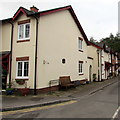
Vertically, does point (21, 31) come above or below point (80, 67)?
above

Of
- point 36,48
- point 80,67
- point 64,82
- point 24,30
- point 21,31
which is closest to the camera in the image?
point 36,48

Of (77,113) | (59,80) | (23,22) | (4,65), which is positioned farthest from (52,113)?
(23,22)

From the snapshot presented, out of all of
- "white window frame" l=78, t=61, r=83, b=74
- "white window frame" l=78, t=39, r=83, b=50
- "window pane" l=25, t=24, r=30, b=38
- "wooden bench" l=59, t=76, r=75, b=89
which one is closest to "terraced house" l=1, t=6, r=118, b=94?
"window pane" l=25, t=24, r=30, b=38

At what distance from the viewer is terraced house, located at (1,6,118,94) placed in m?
9.79

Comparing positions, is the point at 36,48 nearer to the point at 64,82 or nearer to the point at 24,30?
the point at 24,30

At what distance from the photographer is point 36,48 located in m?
9.68

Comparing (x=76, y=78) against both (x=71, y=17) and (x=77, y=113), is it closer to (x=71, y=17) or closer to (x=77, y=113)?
(x=71, y=17)

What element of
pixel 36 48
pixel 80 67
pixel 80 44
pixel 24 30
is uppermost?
pixel 24 30

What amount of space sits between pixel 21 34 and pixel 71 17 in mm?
6732

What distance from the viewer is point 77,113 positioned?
5.95 meters

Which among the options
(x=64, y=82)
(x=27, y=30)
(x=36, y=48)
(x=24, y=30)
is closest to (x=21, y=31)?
(x=24, y=30)

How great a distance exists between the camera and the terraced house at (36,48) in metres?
9.79

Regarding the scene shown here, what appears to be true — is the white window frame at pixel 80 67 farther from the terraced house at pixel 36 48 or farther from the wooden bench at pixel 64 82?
the wooden bench at pixel 64 82

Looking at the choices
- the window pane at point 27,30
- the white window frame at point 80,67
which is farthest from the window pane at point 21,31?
the white window frame at point 80,67
